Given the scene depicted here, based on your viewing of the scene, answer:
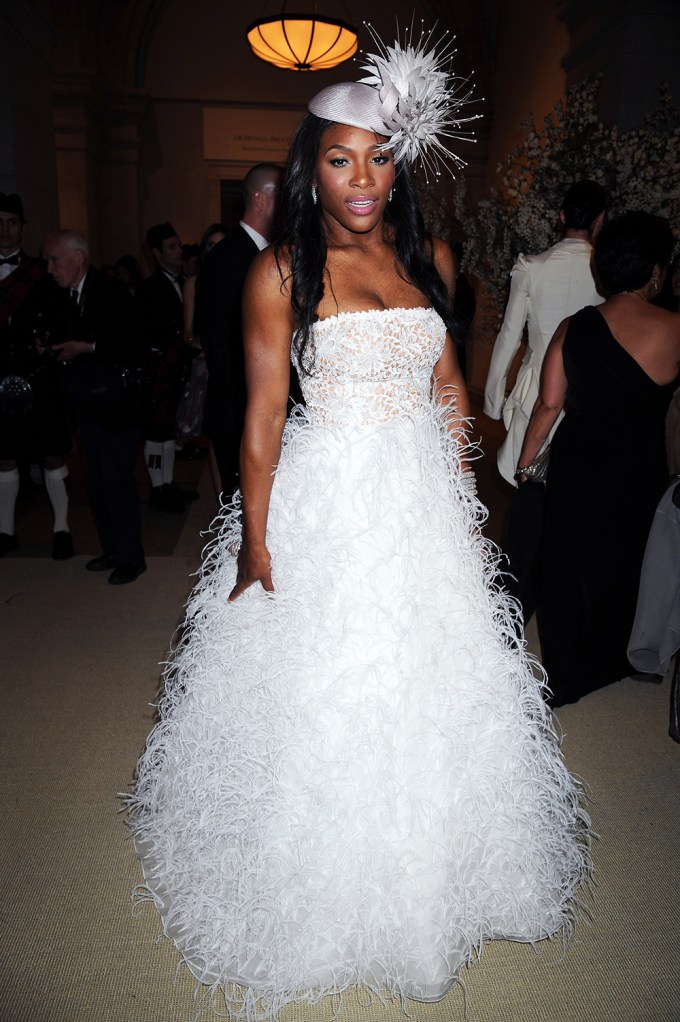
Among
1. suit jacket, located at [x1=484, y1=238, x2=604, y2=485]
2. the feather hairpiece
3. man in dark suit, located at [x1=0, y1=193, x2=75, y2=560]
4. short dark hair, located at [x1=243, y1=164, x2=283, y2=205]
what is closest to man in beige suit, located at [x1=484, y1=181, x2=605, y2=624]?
suit jacket, located at [x1=484, y1=238, x2=604, y2=485]

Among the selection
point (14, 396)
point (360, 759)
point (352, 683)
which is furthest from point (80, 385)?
point (360, 759)

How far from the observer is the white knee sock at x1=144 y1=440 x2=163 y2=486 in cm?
552

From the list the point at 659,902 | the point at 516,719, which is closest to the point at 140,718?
the point at 516,719

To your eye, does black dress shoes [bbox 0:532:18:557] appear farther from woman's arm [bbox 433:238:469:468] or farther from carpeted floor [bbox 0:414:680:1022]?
woman's arm [bbox 433:238:469:468]

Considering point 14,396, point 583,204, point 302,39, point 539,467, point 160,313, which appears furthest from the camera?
point 302,39

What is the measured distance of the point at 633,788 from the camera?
8.02 feet

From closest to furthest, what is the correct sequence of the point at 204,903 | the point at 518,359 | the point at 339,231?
1. the point at 204,903
2. the point at 339,231
3. the point at 518,359

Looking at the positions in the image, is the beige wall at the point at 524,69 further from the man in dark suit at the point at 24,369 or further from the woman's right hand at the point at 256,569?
the woman's right hand at the point at 256,569

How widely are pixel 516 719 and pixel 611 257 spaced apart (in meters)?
1.79

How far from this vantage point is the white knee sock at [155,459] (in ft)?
18.1

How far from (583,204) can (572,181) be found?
33.5 inches

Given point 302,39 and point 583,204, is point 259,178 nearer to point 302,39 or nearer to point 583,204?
point 583,204

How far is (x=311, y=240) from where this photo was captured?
5.82 ft

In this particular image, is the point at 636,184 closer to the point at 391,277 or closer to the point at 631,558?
the point at 631,558
